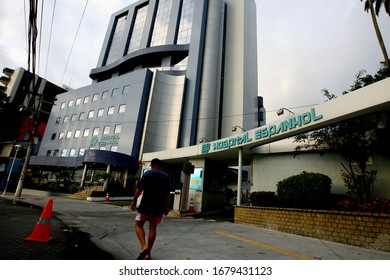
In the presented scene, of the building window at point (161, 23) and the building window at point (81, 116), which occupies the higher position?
the building window at point (161, 23)

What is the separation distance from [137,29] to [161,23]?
21.1ft

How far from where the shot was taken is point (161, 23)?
138 feet

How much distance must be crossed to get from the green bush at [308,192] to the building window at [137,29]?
141 ft

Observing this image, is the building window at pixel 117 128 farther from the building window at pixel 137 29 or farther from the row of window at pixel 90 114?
the building window at pixel 137 29

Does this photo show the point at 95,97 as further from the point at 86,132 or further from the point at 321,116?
the point at 321,116

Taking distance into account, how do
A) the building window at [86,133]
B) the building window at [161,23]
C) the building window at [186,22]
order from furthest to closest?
the building window at [161,23]
the building window at [186,22]
the building window at [86,133]

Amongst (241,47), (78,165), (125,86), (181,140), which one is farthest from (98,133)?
(241,47)

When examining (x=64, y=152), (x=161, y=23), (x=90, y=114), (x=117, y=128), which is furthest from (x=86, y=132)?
(x=161, y=23)

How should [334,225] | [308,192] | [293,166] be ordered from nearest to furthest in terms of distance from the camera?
[334,225]
[308,192]
[293,166]

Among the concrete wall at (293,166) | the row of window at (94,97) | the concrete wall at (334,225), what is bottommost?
the concrete wall at (334,225)

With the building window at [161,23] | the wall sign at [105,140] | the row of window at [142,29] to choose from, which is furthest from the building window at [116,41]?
the wall sign at [105,140]

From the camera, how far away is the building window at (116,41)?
45.7 m

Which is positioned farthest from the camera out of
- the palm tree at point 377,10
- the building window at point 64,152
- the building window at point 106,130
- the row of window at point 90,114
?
the building window at point 64,152
